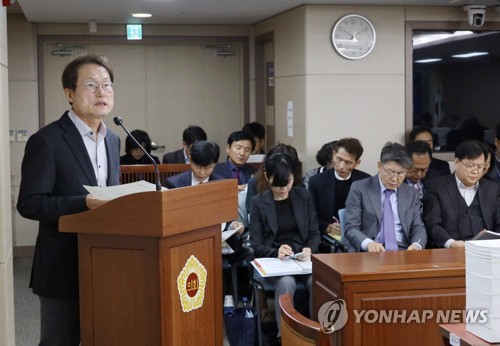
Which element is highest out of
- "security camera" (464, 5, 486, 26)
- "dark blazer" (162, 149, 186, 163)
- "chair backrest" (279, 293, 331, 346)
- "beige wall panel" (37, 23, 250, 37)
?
"beige wall panel" (37, 23, 250, 37)

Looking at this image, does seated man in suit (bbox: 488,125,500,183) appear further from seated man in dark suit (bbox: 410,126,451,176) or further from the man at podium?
the man at podium

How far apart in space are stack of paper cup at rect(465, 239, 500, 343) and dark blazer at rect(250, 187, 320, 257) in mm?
2427

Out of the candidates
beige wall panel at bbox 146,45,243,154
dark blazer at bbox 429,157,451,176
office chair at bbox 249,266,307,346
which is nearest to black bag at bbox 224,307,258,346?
office chair at bbox 249,266,307,346

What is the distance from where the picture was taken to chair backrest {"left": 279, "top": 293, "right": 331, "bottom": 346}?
2.15 m

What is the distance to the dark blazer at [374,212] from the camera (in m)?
4.90

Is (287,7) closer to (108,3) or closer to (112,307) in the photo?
(108,3)

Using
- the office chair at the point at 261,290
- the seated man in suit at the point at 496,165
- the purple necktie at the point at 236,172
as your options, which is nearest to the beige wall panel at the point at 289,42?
the purple necktie at the point at 236,172

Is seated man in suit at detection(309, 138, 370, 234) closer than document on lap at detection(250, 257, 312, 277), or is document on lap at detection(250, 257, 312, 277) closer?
document on lap at detection(250, 257, 312, 277)

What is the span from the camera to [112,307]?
281 centimetres

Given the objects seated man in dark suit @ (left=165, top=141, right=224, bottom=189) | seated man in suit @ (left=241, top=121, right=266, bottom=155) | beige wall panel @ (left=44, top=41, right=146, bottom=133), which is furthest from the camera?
beige wall panel @ (left=44, top=41, right=146, bottom=133)

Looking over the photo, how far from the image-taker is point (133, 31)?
321 inches

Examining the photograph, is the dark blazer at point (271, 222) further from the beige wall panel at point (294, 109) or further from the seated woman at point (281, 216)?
the beige wall panel at point (294, 109)

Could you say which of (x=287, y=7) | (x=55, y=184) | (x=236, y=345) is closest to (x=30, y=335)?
(x=236, y=345)

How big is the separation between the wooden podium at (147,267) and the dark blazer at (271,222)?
1929mm
